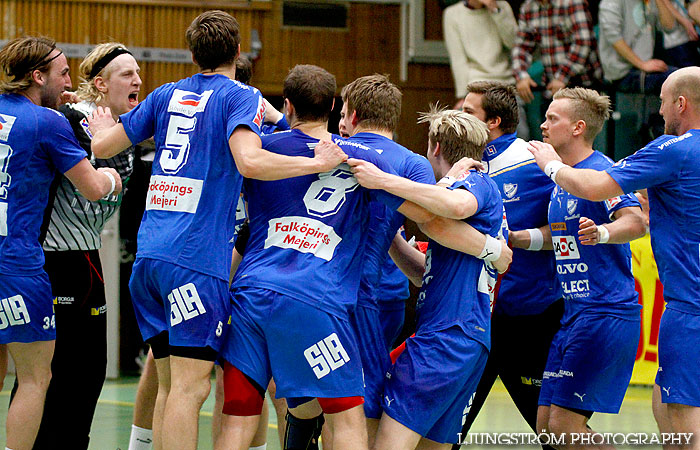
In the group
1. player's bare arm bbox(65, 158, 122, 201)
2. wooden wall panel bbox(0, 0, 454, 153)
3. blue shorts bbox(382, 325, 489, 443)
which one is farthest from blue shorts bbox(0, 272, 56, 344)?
wooden wall panel bbox(0, 0, 454, 153)

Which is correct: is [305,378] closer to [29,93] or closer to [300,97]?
[300,97]

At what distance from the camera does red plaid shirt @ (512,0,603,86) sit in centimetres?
986

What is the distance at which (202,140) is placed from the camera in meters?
4.12

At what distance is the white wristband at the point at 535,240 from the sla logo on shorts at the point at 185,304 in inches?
76.2

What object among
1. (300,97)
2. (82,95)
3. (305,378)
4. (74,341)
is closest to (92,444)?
(74,341)

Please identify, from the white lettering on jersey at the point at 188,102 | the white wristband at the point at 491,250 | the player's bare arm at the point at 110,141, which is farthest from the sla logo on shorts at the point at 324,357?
the player's bare arm at the point at 110,141

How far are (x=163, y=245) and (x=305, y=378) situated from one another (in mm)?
883

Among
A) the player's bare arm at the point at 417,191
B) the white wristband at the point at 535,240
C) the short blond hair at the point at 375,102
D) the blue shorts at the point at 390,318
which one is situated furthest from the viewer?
the white wristband at the point at 535,240

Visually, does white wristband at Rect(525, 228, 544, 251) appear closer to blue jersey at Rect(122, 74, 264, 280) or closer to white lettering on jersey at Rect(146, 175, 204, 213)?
blue jersey at Rect(122, 74, 264, 280)

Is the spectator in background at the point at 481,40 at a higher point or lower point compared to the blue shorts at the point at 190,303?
higher

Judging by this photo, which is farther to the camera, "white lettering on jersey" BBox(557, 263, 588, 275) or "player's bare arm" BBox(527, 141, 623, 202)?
"white lettering on jersey" BBox(557, 263, 588, 275)

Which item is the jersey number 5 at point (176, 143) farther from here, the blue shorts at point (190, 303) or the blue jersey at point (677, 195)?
the blue jersey at point (677, 195)

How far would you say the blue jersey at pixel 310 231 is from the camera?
12.9 feet

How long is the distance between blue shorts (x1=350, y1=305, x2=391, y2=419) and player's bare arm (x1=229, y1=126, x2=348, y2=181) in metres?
0.76
